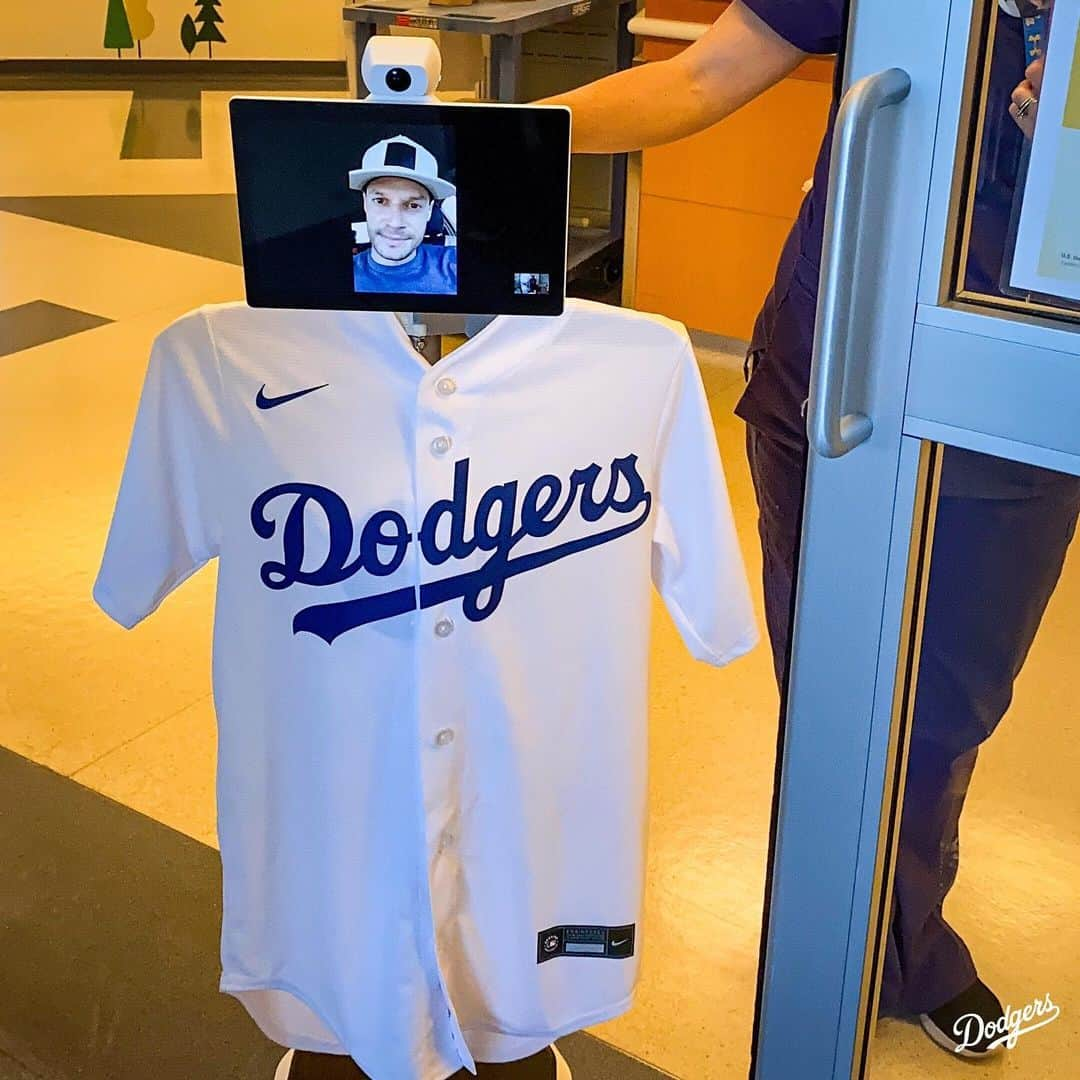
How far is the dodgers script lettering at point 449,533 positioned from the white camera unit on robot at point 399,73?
26 cm

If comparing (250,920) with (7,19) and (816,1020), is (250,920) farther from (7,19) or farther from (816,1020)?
(7,19)

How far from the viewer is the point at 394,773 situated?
1.13 meters

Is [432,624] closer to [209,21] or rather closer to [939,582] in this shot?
[939,582]

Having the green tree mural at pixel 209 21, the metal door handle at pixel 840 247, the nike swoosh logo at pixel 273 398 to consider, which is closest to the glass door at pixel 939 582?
the metal door handle at pixel 840 247

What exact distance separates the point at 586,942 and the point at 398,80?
75 cm

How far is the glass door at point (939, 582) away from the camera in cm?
89

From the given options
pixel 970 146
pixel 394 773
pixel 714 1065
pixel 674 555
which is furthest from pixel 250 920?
pixel 970 146

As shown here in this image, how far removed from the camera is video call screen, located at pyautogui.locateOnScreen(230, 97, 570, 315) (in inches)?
35.9

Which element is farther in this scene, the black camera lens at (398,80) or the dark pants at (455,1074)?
the dark pants at (455,1074)

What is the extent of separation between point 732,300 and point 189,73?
4.39m

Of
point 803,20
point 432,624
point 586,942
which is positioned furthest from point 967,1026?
point 803,20

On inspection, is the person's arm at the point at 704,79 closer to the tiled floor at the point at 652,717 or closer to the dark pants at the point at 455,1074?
the tiled floor at the point at 652,717

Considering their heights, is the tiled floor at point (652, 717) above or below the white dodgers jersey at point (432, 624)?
below

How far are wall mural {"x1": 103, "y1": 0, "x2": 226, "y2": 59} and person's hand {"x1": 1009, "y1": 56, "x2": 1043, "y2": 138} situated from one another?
6.75 m
